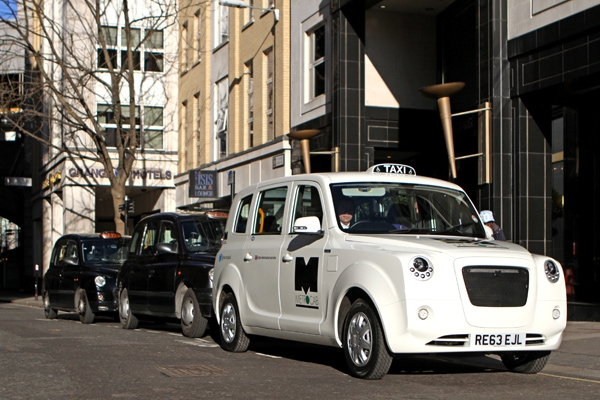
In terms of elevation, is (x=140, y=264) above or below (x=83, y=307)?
above

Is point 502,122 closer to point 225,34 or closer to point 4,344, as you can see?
point 4,344

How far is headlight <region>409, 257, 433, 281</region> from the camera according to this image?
8266mm

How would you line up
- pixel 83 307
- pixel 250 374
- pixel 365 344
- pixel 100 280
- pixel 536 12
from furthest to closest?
1. pixel 83 307
2. pixel 100 280
3. pixel 536 12
4. pixel 250 374
5. pixel 365 344

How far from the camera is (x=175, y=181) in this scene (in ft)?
134

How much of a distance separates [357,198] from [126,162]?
2279cm

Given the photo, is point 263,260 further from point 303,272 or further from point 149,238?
point 149,238

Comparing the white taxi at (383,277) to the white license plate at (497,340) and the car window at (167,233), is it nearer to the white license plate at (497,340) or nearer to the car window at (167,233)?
the white license plate at (497,340)

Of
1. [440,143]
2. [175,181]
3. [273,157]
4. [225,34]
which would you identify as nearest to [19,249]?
[175,181]

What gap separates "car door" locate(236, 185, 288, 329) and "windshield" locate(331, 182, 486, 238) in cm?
110

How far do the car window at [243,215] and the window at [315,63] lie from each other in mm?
14116

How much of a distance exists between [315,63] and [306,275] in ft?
54.9

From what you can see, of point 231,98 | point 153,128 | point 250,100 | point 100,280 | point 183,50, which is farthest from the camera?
point 153,128

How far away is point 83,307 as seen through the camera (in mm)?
18484

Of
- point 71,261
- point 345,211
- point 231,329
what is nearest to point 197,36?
point 71,261
